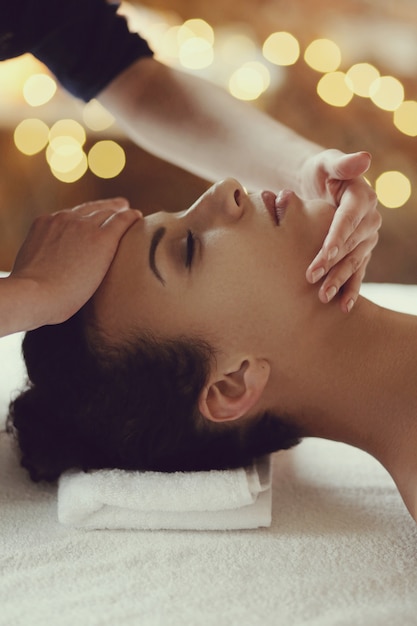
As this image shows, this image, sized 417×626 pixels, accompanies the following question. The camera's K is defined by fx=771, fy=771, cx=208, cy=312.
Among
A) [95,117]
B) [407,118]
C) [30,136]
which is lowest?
[30,136]

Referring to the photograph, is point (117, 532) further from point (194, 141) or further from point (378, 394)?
point (194, 141)

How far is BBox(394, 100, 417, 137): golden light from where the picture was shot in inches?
125

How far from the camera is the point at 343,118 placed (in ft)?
10.6

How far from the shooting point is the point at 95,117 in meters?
3.21

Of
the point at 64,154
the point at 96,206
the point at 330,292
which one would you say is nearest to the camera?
the point at 330,292

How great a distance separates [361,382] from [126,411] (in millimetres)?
365

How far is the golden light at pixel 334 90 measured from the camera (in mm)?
3180

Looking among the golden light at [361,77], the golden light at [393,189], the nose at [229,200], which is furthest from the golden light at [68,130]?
the nose at [229,200]

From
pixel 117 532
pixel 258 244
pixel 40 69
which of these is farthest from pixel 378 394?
pixel 40 69

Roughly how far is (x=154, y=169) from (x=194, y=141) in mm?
1754

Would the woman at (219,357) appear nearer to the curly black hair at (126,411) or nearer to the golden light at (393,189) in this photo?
the curly black hair at (126,411)

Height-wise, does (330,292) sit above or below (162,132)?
below

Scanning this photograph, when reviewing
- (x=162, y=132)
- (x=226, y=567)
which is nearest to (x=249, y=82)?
(x=162, y=132)

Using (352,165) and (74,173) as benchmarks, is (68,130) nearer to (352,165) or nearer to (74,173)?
(74,173)
